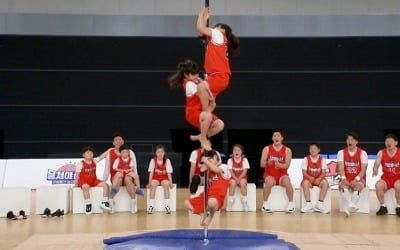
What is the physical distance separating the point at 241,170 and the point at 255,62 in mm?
6576

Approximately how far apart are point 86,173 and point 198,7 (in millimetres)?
7554

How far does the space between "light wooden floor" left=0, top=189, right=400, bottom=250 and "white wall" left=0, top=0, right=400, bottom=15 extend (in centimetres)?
732

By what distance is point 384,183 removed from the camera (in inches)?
369

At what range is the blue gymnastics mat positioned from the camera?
5.52 metres

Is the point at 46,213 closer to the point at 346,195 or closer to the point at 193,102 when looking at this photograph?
the point at 193,102

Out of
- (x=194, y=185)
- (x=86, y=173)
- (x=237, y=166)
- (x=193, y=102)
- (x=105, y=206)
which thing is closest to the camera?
(x=194, y=185)

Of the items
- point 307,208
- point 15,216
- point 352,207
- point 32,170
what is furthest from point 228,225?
point 32,170

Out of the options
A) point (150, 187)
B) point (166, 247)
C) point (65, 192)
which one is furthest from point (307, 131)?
point (166, 247)

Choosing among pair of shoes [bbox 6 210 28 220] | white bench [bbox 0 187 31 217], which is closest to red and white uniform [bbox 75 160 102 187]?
white bench [bbox 0 187 31 217]

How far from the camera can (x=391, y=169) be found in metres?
9.46

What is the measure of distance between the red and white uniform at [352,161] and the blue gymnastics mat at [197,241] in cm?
395

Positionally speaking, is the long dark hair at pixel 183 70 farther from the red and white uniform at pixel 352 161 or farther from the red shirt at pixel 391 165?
the red shirt at pixel 391 165

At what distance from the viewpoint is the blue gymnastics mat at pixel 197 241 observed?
5523 millimetres

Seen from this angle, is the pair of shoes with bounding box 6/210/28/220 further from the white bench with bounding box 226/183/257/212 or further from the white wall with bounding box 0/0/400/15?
the white wall with bounding box 0/0/400/15
